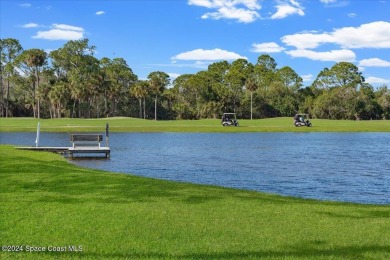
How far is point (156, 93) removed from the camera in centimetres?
12219

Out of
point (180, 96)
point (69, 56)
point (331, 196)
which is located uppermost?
point (69, 56)

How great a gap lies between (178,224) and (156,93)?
371 ft

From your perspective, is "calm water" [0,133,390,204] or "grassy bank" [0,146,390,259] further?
"calm water" [0,133,390,204]

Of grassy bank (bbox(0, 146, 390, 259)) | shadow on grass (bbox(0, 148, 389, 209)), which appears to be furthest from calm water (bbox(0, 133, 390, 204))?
grassy bank (bbox(0, 146, 390, 259))

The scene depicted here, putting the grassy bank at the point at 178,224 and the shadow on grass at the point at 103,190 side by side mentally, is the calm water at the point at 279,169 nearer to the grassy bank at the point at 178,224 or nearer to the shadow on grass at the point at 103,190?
the shadow on grass at the point at 103,190

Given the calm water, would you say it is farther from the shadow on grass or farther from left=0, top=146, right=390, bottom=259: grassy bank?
left=0, top=146, right=390, bottom=259: grassy bank

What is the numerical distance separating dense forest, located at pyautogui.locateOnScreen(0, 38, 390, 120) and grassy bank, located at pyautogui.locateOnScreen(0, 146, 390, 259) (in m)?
101

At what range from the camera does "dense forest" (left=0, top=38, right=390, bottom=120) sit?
117750mm

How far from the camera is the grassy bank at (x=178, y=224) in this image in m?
8.48

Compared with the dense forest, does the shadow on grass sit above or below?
below

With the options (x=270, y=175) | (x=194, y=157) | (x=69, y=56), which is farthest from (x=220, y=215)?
(x=69, y=56)

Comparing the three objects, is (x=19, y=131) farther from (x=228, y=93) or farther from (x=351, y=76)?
(x=351, y=76)

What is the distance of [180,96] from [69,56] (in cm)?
3505

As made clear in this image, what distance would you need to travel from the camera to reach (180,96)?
132000mm
